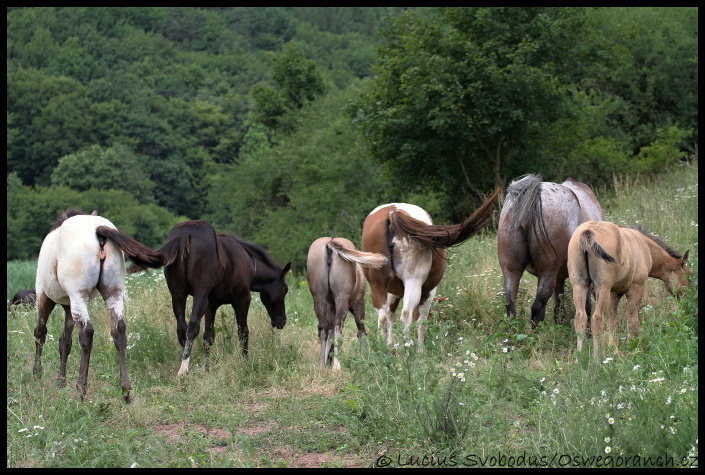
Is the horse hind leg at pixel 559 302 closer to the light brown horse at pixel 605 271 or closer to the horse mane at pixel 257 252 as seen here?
the light brown horse at pixel 605 271

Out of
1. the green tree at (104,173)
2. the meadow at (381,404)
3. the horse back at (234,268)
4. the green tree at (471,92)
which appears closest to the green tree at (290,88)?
the green tree at (471,92)

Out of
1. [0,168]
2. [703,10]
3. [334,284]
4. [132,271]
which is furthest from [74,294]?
[703,10]

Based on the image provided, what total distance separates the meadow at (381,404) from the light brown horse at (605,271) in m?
0.30

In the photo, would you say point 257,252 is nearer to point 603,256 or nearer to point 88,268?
point 88,268

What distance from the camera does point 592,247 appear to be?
7219mm

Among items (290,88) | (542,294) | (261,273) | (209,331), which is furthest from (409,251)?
(290,88)

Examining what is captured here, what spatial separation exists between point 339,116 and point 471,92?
20.7 meters

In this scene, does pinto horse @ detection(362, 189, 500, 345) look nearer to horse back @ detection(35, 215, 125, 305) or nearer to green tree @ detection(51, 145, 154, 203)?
horse back @ detection(35, 215, 125, 305)

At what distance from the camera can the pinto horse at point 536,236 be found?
8289 mm

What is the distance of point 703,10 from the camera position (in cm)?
898

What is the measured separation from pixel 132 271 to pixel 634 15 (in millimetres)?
25523

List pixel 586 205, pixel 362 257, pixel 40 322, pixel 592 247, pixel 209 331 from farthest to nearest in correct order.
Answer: pixel 209 331, pixel 586 205, pixel 40 322, pixel 362 257, pixel 592 247

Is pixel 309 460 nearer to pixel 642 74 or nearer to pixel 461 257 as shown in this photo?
pixel 461 257

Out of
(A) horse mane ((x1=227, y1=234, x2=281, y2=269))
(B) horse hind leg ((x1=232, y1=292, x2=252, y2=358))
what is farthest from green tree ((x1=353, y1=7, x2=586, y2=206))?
(B) horse hind leg ((x1=232, y1=292, x2=252, y2=358))
